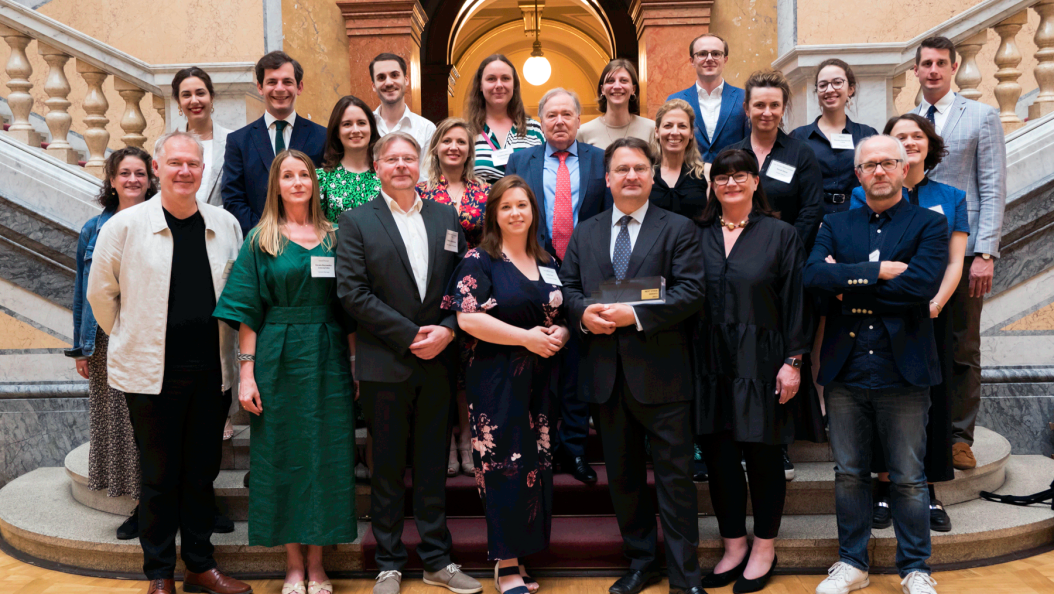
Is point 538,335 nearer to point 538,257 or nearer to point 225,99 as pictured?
point 538,257

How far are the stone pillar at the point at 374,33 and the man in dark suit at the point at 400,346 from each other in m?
3.09

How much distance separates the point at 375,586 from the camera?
118 inches

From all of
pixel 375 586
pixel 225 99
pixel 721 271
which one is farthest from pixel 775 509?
pixel 225 99

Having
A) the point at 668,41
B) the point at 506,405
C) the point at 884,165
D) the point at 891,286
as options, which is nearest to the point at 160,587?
the point at 506,405

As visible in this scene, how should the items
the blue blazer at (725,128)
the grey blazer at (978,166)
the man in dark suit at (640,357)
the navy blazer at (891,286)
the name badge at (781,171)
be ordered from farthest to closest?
the blue blazer at (725,128) → the grey blazer at (978,166) → the name badge at (781,171) → the man in dark suit at (640,357) → the navy blazer at (891,286)

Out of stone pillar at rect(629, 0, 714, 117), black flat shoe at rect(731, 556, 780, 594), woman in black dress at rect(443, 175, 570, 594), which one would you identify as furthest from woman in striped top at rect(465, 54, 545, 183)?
stone pillar at rect(629, 0, 714, 117)

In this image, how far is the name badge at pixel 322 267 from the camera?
295 centimetres

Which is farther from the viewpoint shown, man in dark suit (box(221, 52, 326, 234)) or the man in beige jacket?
man in dark suit (box(221, 52, 326, 234))

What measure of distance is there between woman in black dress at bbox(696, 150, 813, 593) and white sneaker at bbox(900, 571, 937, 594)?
1.62ft

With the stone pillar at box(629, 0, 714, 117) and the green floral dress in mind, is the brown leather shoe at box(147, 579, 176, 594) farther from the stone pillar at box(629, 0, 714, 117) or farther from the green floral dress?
the stone pillar at box(629, 0, 714, 117)

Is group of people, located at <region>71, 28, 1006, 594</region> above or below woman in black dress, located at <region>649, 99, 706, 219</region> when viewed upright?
below

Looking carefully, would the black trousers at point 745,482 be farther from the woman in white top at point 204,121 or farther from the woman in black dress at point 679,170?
the woman in white top at point 204,121

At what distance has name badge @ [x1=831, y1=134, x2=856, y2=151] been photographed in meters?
3.50

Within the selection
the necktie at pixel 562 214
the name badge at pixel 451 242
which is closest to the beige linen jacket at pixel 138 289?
the name badge at pixel 451 242
